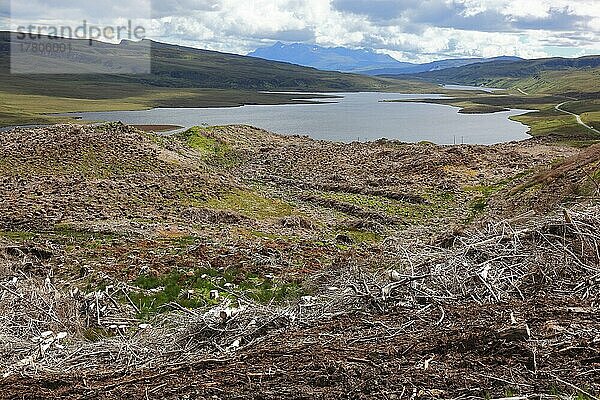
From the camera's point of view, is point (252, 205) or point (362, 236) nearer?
point (362, 236)

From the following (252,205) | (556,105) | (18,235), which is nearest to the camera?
(18,235)

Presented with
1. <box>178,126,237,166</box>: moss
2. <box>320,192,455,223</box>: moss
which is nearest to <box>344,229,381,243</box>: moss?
<box>320,192,455,223</box>: moss

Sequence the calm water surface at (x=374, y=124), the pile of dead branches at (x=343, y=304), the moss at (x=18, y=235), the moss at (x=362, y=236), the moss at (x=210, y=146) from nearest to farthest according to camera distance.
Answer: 1. the pile of dead branches at (x=343, y=304)
2. the moss at (x=18, y=235)
3. the moss at (x=362, y=236)
4. the moss at (x=210, y=146)
5. the calm water surface at (x=374, y=124)

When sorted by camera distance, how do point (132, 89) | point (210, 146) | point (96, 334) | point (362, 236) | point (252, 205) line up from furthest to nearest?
point (132, 89), point (210, 146), point (252, 205), point (362, 236), point (96, 334)

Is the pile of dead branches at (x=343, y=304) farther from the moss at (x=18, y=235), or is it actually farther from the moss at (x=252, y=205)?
the moss at (x=252, y=205)

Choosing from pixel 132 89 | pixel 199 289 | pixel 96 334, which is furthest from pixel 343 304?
pixel 132 89

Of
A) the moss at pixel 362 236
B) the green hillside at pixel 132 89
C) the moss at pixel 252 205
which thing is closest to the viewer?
the moss at pixel 362 236

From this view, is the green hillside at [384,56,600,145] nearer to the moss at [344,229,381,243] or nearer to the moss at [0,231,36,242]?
the moss at [344,229,381,243]

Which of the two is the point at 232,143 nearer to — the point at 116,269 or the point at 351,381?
the point at 116,269

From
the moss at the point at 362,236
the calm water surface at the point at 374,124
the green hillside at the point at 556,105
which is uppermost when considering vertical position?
the green hillside at the point at 556,105

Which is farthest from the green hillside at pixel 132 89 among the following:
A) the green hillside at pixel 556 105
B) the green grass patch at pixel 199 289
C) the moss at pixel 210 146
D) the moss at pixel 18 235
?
the green grass patch at pixel 199 289

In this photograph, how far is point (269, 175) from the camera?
28.9 m

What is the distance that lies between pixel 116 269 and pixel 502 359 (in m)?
9.16

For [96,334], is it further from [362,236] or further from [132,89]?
[132,89]
